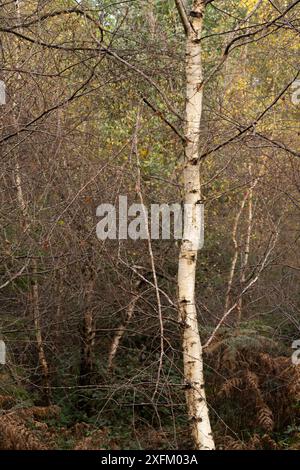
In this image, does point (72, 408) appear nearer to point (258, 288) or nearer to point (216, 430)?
point (216, 430)

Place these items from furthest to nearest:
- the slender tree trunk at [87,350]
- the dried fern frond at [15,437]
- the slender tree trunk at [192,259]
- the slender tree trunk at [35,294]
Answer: the slender tree trunk at [87,350] < the dried fern frond at [15,437] < the slender tree trunk at [35,294] < the slender tree trunk at [192,259]

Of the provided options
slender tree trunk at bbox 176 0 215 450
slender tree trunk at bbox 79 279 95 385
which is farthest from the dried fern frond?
slender tree trunk at bbox 176 0 215 450

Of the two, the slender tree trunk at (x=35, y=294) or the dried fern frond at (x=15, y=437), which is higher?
the slender tree trunk at (x=35, y=294)

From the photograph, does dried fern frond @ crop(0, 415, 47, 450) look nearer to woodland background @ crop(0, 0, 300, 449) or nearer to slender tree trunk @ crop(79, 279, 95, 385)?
woodland background @ crop(0, 0, 300, 449)

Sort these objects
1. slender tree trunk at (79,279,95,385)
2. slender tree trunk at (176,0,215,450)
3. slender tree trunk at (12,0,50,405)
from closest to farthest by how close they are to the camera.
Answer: slender tree trunk at (176,0,215,450)
slender tree trunk at (12,0,50,405)
slender tree trunk at (79,279,95,385)

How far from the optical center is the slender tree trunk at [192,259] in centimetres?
475

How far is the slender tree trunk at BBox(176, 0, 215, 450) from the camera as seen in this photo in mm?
4754

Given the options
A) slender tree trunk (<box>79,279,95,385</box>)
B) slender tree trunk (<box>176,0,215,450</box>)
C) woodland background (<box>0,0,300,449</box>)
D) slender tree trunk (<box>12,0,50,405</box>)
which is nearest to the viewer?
slender tree trunk (<box>176,0,215,450</box>)

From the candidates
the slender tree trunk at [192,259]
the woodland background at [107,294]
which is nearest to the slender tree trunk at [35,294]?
the woodland background at [107,294]

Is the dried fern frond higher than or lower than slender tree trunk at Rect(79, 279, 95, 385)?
lower

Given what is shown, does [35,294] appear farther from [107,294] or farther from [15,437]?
[15,437]

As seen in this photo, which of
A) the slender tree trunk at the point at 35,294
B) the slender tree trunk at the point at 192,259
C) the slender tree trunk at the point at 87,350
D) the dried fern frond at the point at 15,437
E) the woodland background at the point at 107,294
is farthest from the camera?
the slender tree trunk at the point at 87,350

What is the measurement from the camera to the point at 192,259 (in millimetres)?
4832

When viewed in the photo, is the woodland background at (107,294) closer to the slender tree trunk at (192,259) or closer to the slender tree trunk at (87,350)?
the slender tree trunk at (87,350)
